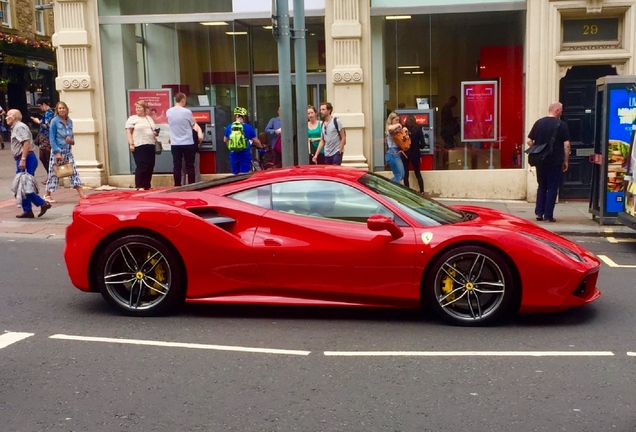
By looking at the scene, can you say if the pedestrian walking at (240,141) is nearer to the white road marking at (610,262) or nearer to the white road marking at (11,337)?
the white road marking at (610,262)

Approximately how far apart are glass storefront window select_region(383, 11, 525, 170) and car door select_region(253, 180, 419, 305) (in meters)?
8.69

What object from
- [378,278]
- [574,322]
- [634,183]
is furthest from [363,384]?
[634,183]

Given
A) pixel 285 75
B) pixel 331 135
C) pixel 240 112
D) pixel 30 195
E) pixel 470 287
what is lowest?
pixel 470 287

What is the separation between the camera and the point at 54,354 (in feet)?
19.0

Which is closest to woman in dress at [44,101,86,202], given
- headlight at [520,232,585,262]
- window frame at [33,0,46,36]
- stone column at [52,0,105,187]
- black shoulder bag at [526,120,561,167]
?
stone column at [52,0,105,187]

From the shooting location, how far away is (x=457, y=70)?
586 inches

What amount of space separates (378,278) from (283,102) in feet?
18.6

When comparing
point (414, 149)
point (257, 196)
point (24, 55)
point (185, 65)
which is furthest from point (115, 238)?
point (24, 55)

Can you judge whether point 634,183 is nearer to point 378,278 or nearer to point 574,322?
point 574,322

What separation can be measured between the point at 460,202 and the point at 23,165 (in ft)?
24.3

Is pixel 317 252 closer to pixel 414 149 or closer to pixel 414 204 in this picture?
pixel 414 204

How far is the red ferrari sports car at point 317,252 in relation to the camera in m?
6.27

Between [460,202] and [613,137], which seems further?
[460,202]

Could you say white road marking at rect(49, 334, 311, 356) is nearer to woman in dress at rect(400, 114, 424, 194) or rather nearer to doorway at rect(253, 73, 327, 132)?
woman in dress at rect(400, 114, 424, 194)
